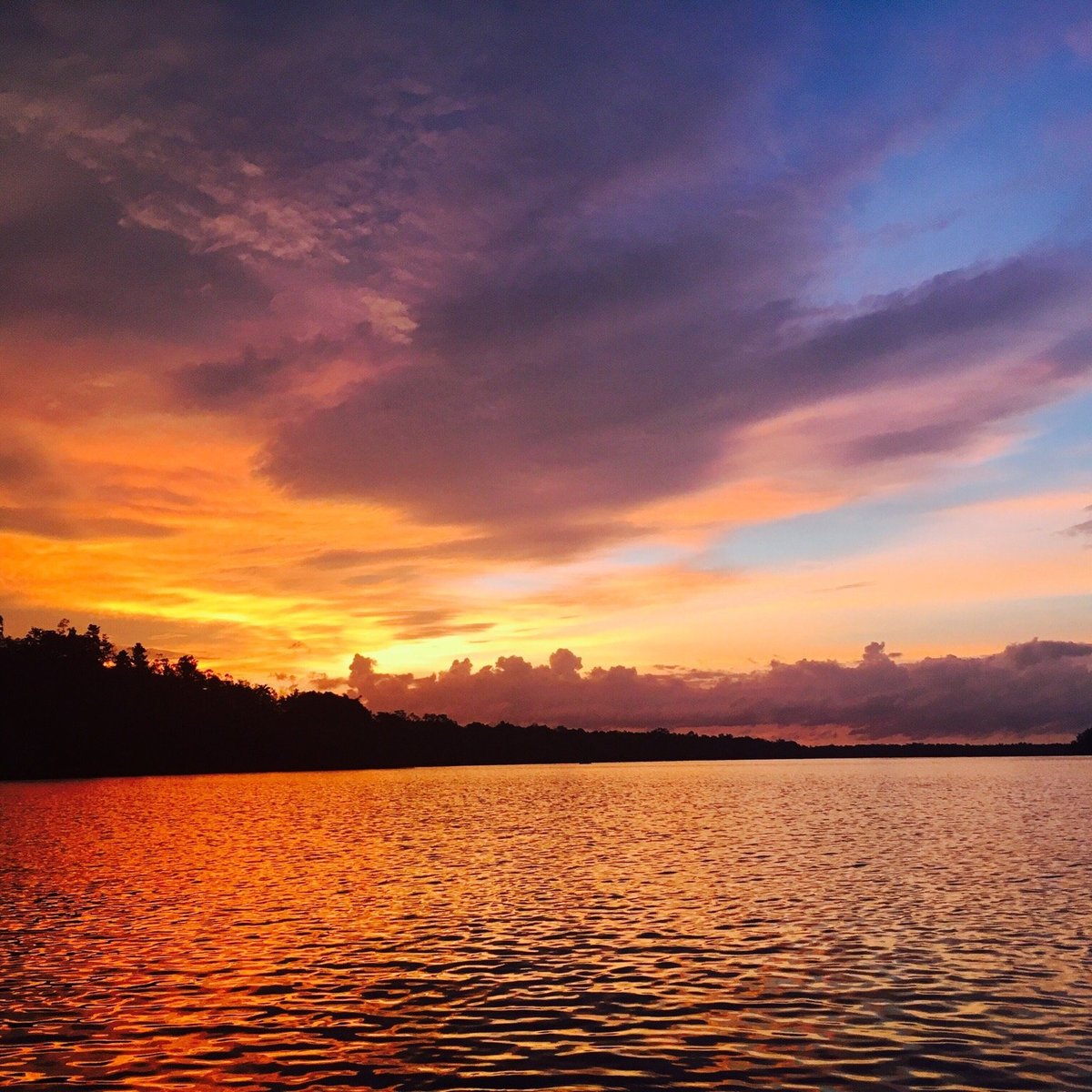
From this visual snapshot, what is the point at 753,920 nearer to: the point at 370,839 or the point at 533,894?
the point at 533,894

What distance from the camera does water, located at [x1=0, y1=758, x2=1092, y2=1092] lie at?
22.8 m

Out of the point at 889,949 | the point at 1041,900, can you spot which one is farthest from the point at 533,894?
the point at 1041,900

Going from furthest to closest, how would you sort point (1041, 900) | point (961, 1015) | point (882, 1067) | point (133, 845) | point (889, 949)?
point (133, 845) < point (1041, 900) < point (889, 949) < point (961, 1015) < point (882, 1067)

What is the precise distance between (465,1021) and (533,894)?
76.8 feet

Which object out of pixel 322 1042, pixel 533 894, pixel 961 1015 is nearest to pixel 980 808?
pixel 533 894

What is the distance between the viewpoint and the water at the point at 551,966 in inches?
898

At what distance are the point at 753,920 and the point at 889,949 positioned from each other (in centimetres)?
700

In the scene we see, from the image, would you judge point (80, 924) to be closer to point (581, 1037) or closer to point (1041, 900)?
point (581, 1037)

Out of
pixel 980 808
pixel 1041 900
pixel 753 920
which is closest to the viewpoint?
pixel 753 920

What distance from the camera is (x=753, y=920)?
133ft

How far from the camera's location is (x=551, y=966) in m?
32.7

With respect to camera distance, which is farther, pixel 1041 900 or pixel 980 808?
pixel 980 808

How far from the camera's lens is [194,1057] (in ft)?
77.9

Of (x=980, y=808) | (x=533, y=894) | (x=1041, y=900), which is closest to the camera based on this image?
(x=1041, y=900)
